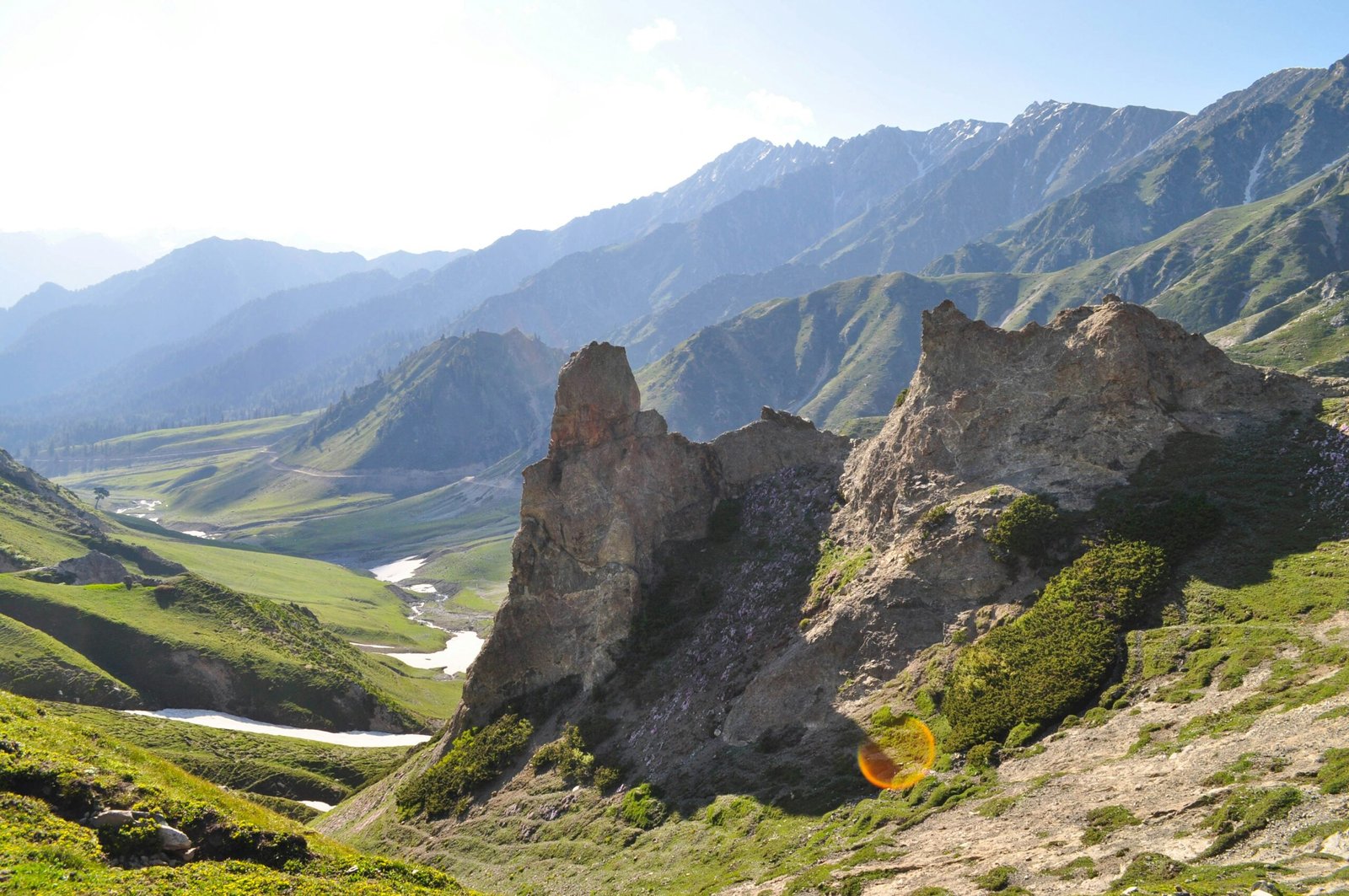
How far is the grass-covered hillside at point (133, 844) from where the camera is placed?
18672 millimetres

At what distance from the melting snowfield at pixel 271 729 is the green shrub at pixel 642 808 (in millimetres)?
53284

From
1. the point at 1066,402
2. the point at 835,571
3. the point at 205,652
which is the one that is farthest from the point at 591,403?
the point at 205,652

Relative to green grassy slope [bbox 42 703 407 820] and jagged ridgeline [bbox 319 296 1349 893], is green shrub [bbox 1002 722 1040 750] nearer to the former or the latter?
jagged ridgeline [bbox 319 296 1349 893]

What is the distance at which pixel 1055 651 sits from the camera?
96.4 ft

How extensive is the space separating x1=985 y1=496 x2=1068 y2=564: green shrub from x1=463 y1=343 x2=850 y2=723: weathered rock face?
19.9 m

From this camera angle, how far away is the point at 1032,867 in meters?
19.6

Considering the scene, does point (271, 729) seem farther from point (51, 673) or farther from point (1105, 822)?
point (1105, 822)

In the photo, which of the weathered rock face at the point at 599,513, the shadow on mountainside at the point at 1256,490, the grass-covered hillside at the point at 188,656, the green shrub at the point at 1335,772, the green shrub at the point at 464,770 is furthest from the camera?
the grass-covered hillside at the point at 188,656

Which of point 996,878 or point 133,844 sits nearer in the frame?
point 996,878

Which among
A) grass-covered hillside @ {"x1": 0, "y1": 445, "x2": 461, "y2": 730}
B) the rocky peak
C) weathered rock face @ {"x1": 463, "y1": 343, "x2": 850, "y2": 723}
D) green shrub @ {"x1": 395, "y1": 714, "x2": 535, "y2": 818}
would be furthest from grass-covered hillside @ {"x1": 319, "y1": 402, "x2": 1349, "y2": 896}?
grass-covered hillside @ {"x1": 0, "y1": 445, "x2": 461, "y2": 730}

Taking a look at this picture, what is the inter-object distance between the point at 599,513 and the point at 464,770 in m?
18.6

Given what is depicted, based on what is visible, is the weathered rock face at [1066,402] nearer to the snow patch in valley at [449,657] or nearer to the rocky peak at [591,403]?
the rocky peak at [591,403]

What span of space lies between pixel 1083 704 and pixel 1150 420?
1673 cm

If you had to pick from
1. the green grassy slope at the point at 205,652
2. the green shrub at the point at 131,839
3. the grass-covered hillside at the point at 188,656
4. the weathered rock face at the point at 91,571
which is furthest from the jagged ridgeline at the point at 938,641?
the weathered rock face at the point at 91,571
